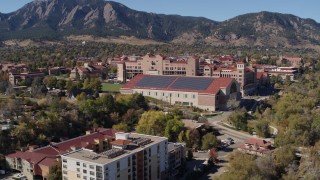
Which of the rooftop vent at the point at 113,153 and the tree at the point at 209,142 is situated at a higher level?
the rooftop vent at the point at 113,153

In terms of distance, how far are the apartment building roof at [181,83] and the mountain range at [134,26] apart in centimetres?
9571

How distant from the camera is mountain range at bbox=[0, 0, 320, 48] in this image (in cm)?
16500

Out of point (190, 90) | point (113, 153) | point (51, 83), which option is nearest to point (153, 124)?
point (113, 153)

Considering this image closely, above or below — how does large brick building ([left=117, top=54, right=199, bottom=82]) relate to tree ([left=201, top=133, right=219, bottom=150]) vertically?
above

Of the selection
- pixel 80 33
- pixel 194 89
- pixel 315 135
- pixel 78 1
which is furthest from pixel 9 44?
pixel 315 135

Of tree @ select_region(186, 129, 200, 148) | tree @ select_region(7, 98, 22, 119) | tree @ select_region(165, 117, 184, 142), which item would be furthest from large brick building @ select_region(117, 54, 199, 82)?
tree @ select_region(186, 129, 200, 148)

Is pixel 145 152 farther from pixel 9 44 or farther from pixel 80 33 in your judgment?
pixel 80 33

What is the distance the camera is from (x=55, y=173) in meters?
25.7

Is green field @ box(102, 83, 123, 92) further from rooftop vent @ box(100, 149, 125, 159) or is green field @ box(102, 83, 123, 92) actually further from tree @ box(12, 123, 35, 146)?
rooftop vent @ box(100, 149, 125, 159)

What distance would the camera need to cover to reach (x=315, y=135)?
33438 mm

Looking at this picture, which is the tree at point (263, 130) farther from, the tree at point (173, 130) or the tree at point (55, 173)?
the tree at point (55, 173)

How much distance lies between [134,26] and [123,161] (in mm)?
158073

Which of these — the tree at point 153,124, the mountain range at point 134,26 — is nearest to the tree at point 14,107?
the tree at point 153,124

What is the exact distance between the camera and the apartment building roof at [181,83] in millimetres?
51400
